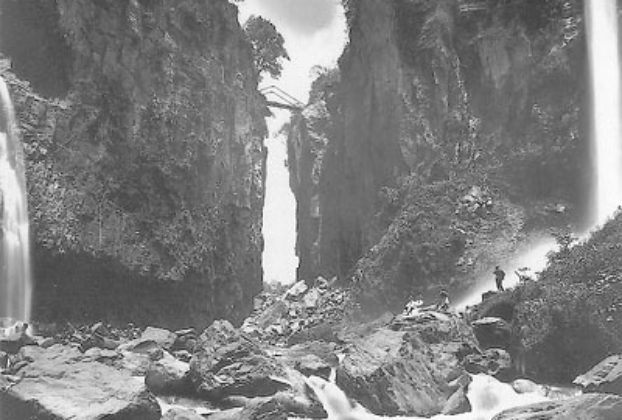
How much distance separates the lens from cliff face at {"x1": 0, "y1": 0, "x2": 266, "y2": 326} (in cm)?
2917

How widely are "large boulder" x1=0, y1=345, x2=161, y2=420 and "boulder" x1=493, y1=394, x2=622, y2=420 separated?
258 inches

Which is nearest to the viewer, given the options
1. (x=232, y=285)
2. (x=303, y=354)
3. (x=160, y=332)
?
(x=303, y=354)

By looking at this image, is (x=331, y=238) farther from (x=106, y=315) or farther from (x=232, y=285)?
(x=106, y=315)

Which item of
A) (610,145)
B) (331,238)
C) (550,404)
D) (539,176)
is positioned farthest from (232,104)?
(550,404)

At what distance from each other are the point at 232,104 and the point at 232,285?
1033 cm

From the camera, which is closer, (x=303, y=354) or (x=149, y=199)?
(x=303, y=354)

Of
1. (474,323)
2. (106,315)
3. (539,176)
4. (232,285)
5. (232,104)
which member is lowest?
(474,323)

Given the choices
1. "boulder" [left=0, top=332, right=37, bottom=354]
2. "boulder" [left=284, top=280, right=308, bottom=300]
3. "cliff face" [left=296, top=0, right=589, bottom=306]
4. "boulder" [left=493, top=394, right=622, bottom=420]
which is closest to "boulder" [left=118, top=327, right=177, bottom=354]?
"boulder" [left=0, top=332, right=37, bottom=354]

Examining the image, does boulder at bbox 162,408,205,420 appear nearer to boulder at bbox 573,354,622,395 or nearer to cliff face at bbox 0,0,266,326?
boulder at bbox 573,354,622,395

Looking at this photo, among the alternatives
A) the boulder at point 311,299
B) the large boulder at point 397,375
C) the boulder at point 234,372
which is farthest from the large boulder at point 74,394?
the boulder at point 311,299

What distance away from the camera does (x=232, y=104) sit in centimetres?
4078

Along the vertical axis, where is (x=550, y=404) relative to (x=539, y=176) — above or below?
below

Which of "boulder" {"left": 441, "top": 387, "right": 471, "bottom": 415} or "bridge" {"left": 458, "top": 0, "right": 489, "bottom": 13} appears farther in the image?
"bridge" {"left": 458, "top": 0, "right": 489, "bottom": 13}

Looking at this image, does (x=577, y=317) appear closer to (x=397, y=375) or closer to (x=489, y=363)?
(x=489, y=363)
